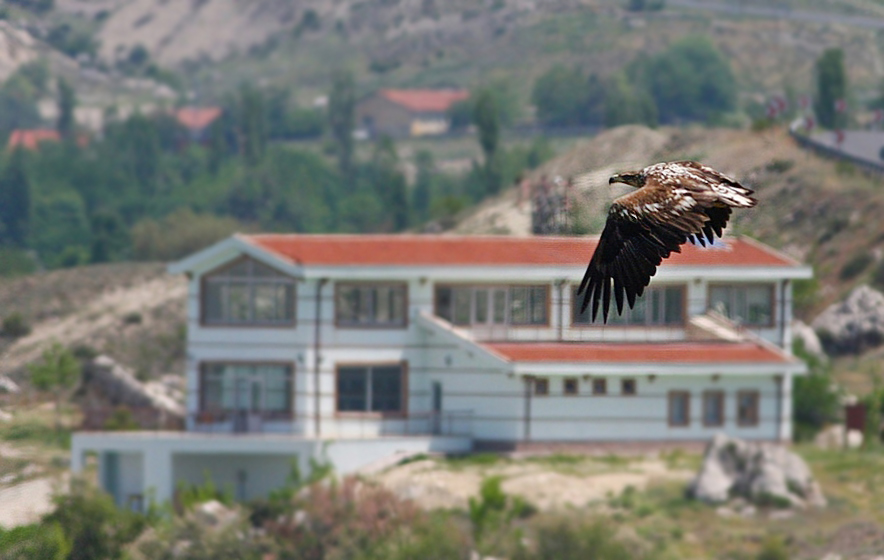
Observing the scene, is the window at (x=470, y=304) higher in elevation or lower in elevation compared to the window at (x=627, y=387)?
higher

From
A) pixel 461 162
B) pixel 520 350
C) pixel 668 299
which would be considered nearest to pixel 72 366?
pixel 520 350

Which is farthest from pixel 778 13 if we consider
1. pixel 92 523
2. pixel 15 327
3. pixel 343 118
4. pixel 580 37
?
pixel 92 523

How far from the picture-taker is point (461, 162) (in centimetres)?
17300

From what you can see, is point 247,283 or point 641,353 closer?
point 641,353

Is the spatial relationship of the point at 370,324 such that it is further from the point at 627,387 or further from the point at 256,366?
the point at 627,387

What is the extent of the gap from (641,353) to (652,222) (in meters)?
35.9

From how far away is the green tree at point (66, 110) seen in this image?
539 ft

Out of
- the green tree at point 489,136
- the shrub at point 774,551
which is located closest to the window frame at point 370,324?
the shrub at point 774,551

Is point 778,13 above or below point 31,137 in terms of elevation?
above

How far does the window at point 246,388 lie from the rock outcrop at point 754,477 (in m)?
12.6

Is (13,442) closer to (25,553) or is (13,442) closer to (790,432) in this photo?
(25,553)

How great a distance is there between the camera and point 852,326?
67.8 metres

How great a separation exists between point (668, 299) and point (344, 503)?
13778mm

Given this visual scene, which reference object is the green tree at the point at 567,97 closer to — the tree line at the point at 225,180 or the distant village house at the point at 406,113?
the tree line at the point at 225,180
